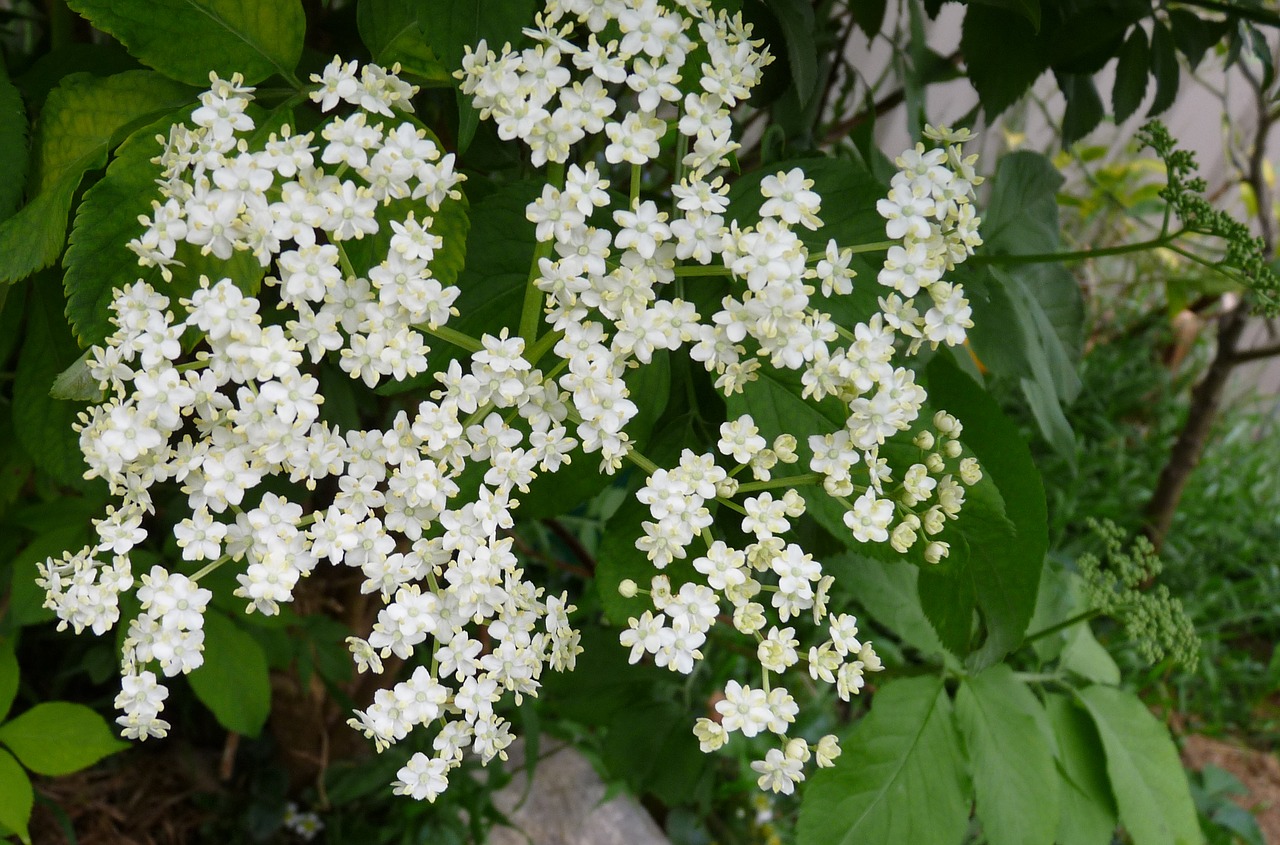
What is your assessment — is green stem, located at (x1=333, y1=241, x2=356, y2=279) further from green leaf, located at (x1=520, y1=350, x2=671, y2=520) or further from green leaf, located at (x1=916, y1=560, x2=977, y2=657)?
green leaf, located at (x1=916, y1=560, x2=977, y2=657)

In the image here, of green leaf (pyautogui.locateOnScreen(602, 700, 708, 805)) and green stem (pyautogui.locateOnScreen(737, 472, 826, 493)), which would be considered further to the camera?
green leaf (pyautogui.locateOnScreen(602, 700, 708, 805))

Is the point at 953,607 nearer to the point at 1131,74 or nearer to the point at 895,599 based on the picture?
the point at 895,599

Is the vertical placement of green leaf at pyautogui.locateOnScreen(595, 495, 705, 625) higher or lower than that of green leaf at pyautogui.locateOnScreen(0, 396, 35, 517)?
higher

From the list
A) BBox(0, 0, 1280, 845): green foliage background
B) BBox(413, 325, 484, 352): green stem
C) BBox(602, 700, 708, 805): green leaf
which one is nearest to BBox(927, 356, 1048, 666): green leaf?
BBox(0, 0, 1280, 845): green foliage background

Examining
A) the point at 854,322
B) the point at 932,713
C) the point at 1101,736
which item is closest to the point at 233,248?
the point at 854,322

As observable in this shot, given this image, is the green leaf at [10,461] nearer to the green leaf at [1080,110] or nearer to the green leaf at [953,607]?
the green leaf at [953,607]

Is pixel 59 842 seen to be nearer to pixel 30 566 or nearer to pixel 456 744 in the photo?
pixel 30 566

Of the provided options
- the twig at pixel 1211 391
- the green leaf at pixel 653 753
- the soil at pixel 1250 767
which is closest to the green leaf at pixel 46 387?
the green leaf at pixel 653 753
